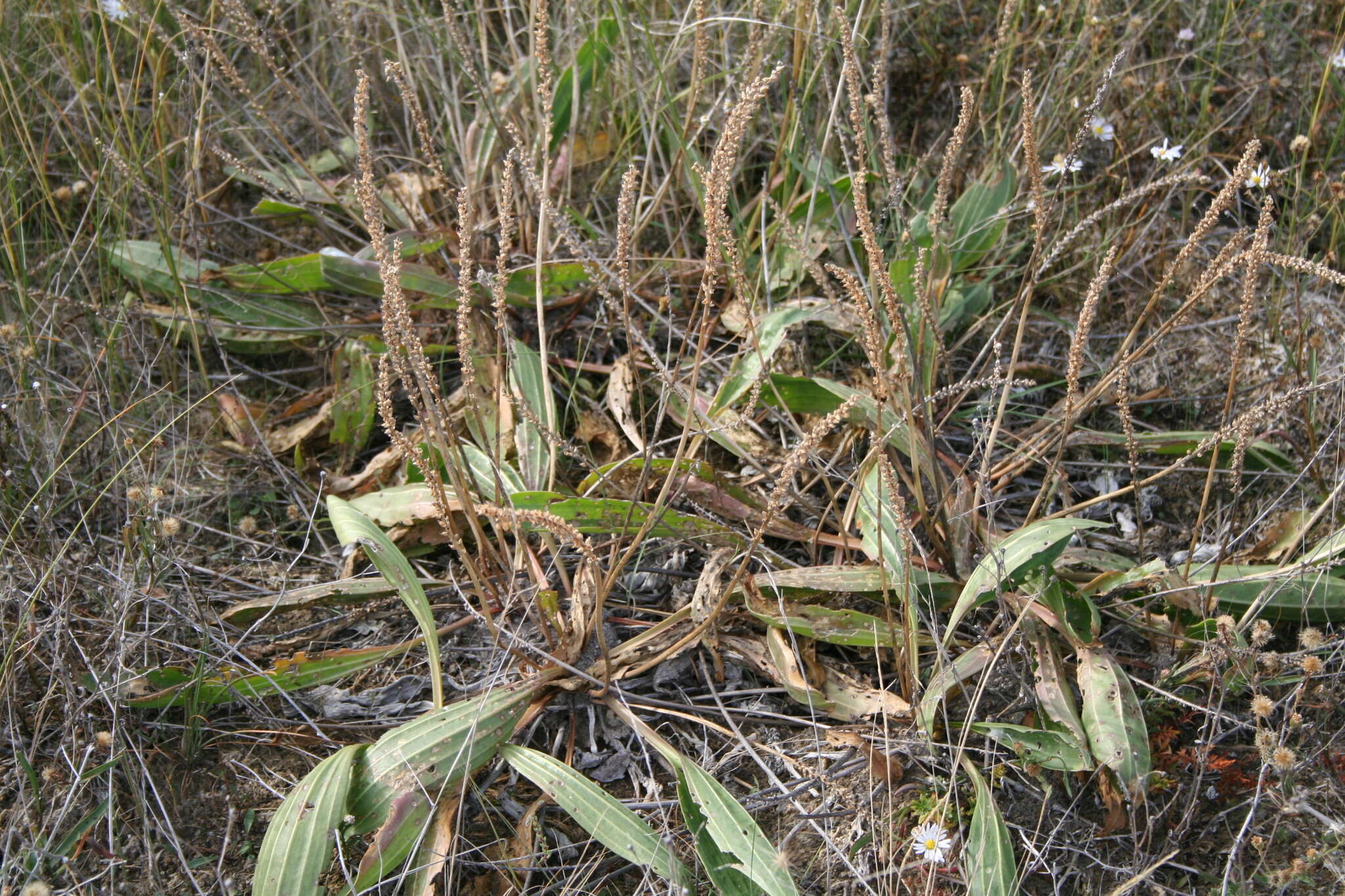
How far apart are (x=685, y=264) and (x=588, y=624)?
90cm

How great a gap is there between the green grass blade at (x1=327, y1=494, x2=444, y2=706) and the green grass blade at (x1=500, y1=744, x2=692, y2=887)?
20 cm

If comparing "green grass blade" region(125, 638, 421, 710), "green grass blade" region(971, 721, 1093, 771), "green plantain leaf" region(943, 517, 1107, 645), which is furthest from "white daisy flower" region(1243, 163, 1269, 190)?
"green grass blade" region(125, 638, 421, 710)

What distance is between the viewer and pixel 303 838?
1420mm

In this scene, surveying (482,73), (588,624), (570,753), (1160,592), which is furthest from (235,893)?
(482,73)

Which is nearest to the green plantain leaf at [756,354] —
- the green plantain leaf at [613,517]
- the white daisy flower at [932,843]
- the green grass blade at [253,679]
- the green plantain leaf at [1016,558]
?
the green plantain leaf at [613,517]

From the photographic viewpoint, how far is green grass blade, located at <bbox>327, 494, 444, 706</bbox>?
161 centimetres

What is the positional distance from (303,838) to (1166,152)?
2.06m

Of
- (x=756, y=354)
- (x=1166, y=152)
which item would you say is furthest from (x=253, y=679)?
(x=1166, y=152)

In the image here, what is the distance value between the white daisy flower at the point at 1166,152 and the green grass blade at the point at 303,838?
6.33 ft

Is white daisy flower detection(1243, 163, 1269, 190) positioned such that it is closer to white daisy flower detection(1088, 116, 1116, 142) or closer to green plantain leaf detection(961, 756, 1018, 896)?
white daisy flower detection(1088, 116, 1116, 142)

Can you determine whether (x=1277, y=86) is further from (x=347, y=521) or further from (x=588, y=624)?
(x=347, y=521)

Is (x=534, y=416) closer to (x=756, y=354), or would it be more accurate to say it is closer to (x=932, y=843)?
(x=756, y=354)

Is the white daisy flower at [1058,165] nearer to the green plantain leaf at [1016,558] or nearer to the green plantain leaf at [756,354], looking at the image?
the green plantain leaf at [756,354]

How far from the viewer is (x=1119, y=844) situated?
149 cm
